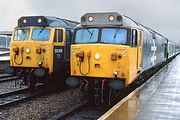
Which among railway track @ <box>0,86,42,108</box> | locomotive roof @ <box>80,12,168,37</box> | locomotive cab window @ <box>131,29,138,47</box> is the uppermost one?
locomotive roof @ <box>80,12,168,37</box>

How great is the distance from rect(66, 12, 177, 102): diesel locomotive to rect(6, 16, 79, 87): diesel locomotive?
279 centimetres

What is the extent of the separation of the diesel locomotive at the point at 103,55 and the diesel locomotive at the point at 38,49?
2.79m

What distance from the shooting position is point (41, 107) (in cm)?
1073

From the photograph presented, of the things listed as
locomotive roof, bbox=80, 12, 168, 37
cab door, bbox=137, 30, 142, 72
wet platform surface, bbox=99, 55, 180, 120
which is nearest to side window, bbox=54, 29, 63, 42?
locomotive roof, bbox=80, 12, 168, 37

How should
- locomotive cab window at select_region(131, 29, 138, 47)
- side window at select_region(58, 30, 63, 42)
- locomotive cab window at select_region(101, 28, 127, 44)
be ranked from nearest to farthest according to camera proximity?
locomotive cab window at select_region(101, 28, 127, 44) < locomotive cab window at select_region(131, 29, 138, 47) < side window at select_region(58, 30, 63, 42)

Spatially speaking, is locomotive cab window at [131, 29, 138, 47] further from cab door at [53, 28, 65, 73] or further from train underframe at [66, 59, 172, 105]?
cab door at [53, 28, 65, 73]

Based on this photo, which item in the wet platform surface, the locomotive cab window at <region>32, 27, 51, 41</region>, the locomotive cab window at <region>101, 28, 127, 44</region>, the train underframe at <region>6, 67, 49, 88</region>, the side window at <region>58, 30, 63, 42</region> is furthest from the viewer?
the side window at <region>58, 30, 63, 42</region>

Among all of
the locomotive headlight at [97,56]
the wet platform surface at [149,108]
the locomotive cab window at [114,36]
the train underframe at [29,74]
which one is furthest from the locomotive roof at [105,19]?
the train underframe at [29,74]

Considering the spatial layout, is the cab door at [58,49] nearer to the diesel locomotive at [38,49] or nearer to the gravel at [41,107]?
the diesel locomotive at [38,49]

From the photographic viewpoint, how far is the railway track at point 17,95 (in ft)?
37.7

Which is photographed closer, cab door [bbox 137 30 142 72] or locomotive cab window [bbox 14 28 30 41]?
cab door [bbox 137 30 142 72]

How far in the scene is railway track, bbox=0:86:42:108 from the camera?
11.5 meters

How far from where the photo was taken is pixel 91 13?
1071cm

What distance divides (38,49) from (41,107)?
3.21 metres
